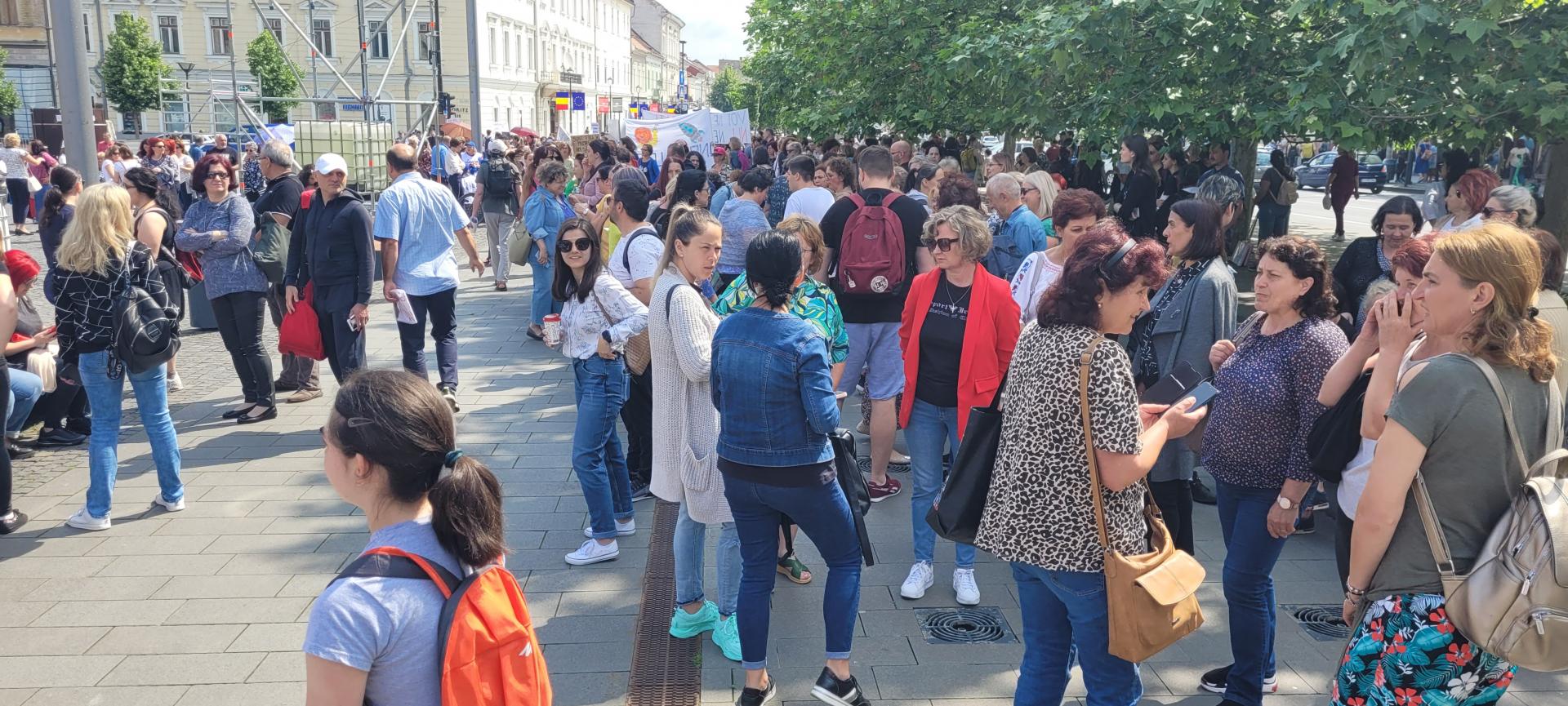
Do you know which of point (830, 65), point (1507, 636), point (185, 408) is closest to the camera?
point (1507, 636)

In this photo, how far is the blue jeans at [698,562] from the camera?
4.36 meters

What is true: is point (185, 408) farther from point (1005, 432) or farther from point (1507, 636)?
point (1507, 636)

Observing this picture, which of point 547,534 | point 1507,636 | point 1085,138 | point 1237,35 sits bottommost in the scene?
point 547,534

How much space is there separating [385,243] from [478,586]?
5.92 metres

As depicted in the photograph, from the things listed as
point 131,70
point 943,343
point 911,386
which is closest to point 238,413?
point 911,386

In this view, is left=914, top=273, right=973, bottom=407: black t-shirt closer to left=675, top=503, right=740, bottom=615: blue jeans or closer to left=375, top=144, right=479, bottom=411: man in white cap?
left=675, top=503, right=740, bottom=615: blue jeans

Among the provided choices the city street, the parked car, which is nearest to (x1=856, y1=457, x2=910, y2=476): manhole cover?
the city street

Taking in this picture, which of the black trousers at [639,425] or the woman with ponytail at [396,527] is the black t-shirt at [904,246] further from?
the woman with ponytail at [396,527]

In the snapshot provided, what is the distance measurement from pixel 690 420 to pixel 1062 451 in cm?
172

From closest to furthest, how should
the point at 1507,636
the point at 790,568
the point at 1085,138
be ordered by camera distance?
the point at 1507,636
the point at 790,568
the point at 1085,138

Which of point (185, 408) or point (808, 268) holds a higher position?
point (808, 268)

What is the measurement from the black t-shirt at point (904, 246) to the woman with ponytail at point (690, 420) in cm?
194

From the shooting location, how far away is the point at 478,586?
2.06m

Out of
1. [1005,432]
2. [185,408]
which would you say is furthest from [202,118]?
[1005,432]
